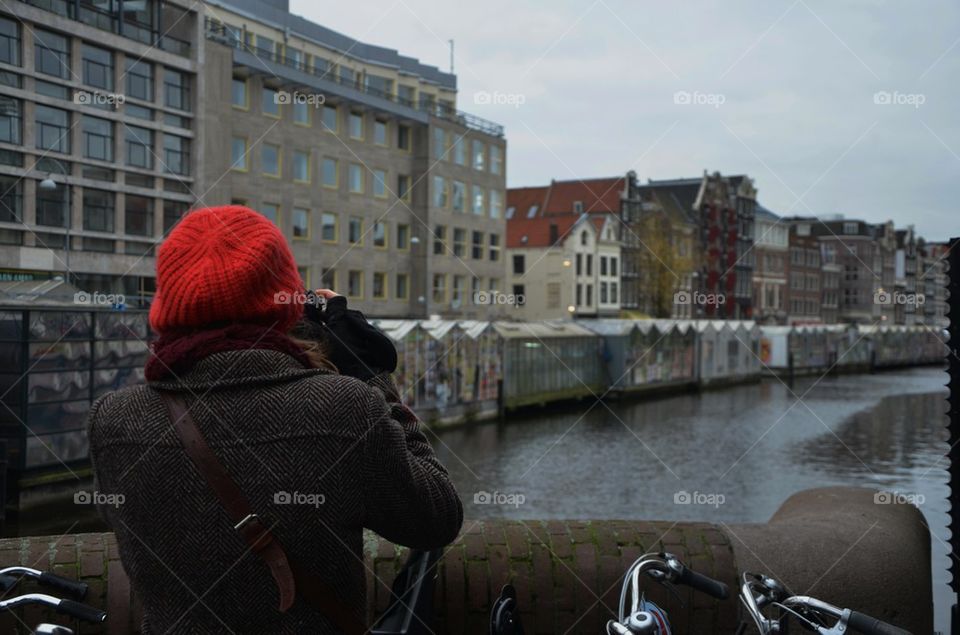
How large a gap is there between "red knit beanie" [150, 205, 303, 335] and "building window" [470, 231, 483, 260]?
49219mm

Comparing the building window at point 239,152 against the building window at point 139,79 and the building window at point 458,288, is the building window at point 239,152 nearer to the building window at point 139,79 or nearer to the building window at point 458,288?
the building window at point 458,288

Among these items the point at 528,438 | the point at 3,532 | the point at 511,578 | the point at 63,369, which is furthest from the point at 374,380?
the point at 528,438

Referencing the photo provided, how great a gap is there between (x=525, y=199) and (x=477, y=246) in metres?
20.7

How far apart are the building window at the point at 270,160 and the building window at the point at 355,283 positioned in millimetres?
6231

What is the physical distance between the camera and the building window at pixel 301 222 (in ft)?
130

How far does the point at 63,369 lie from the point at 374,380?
14593 mm

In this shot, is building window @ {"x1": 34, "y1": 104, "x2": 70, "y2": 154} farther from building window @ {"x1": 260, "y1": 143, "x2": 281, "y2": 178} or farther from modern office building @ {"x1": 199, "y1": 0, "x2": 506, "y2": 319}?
building window @ {"x1": 260, "y1": 143, "x2": 281, "y2": 178}

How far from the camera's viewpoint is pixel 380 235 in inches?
1764

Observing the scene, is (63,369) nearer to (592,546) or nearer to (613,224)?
(592,546)

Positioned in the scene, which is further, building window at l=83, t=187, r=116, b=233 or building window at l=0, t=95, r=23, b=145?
building window at l=83, t=187, r=116, b=233

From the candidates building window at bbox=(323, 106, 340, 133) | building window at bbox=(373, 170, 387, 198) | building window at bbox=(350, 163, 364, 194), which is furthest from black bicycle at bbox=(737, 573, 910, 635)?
building window at bbox=(373, 170, 387, 198)

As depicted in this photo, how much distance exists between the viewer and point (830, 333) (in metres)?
73.9

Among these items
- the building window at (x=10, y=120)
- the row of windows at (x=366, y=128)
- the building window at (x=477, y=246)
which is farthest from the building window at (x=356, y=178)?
the building window at (x=10, y=120)

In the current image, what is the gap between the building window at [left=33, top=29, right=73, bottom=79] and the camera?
40.5ft
